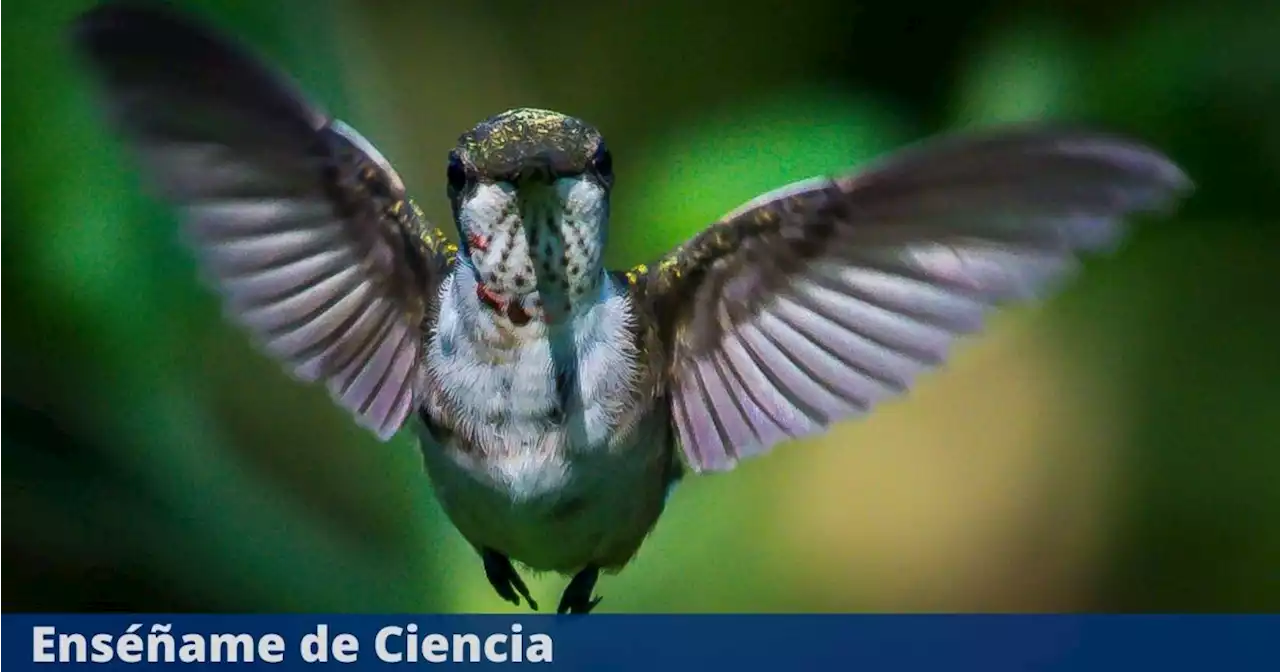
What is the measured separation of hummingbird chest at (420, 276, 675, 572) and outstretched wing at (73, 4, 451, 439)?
49 mm

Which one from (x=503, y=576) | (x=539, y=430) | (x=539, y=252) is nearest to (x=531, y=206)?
(x=539, y=252)

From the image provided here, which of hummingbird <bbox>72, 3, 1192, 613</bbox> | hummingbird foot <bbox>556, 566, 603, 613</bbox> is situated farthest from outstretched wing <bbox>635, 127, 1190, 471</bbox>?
hummingbird foot <bbox>556, 566, 603, 613</bbox>

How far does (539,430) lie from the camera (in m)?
0.72

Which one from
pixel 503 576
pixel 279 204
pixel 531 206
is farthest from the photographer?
pixel 503 576

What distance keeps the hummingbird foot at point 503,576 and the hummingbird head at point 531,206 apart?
216 millimetres

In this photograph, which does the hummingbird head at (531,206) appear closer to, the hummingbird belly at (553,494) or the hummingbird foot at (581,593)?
the hummingbird belly at (553,494)

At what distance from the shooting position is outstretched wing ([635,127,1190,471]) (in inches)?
24.5

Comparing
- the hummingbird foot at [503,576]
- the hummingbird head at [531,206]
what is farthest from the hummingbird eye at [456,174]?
the hummingbird foot at [503,576]

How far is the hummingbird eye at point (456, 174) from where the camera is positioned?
0.64 meters

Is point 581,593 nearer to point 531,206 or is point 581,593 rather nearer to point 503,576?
point 503,576

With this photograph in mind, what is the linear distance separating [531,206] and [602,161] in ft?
0.15

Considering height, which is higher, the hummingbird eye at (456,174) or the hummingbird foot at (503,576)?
the hummingbird eye at (456,174)

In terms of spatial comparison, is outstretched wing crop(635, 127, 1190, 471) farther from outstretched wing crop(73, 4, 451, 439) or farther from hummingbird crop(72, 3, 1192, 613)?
outstretched wing crop(73, 4, 451, 439)

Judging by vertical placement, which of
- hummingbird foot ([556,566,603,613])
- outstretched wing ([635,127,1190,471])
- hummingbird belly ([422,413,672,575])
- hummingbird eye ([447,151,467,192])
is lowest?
hummingbird foot ([556,566,603,613])
